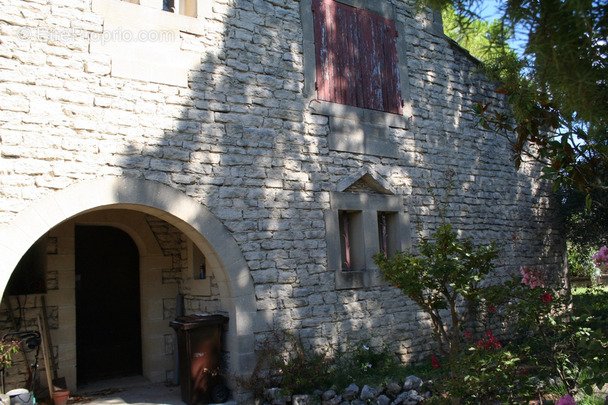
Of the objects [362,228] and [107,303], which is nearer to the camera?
[362,228]

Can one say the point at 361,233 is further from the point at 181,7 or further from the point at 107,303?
the point at 107,303

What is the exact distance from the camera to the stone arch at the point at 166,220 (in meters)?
4.50

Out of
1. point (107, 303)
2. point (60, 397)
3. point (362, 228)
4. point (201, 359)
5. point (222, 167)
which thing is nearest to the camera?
point (60, 397)

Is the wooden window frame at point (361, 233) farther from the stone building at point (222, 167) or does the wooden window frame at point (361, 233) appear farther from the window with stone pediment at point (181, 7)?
the window with stone pediment at point (181, 7)

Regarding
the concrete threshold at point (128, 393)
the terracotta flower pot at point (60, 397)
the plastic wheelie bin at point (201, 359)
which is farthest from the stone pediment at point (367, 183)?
the terracotta flower pot at point (60, 397)

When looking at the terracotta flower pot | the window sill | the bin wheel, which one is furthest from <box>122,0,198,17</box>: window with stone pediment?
the terracotta flower pot

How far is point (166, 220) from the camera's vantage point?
5.48 metres

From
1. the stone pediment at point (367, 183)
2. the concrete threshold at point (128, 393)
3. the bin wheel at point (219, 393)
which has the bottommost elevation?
the concrete threshold at point (128, 393)

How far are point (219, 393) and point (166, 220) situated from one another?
6.39ft

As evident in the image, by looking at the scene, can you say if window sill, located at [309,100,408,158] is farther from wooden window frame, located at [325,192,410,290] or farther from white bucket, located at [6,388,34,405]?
white bucket, located at [6,388,34,405]

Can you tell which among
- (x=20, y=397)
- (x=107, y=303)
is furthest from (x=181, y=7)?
(x=20, y=397)

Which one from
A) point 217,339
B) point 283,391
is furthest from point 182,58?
point 283,391

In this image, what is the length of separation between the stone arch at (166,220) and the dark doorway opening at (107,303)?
2214 millimetres

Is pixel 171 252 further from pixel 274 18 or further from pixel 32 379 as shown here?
pixel 274 18
